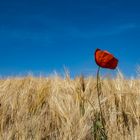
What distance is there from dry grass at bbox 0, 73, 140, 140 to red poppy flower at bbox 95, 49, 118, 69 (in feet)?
1.21

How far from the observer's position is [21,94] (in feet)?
10.9

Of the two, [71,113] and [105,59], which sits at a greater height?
[105,59]

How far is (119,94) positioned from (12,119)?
880 millimetres

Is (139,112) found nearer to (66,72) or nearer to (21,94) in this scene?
(66,72)

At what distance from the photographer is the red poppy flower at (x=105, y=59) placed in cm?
221

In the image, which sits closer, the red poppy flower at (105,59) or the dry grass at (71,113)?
the red poppy flower at (105,59)

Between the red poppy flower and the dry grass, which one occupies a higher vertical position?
the red poppy flower

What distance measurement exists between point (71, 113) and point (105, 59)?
62 cm

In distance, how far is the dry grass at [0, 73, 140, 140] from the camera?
246cm

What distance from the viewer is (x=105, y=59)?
222cm

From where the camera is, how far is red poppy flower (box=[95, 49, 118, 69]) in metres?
2.21

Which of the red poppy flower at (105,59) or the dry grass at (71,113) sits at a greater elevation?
the red poppy flower at (105,59)

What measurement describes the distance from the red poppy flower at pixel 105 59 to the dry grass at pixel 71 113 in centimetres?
37

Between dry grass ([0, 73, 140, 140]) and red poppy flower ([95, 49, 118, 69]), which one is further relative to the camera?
dry grass ([0, 73, 140, 140])
